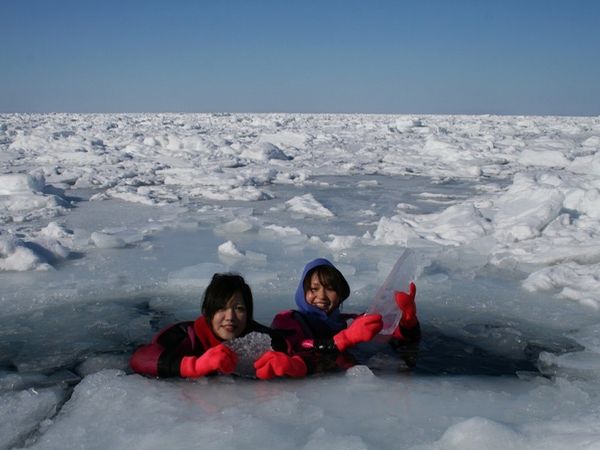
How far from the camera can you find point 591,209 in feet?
→ 18.5

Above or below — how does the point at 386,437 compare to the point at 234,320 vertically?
below

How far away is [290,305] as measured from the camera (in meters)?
3.54

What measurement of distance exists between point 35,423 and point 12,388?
0.42 metres

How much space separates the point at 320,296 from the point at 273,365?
2.02ft

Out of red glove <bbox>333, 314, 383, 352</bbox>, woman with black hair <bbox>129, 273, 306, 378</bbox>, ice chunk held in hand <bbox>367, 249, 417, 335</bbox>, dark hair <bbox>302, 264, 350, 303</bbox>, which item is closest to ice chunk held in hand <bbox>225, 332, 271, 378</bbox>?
woman with black hair <bbox>129, 273, 306, 378</bbox>

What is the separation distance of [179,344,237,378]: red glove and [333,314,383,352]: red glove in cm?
60

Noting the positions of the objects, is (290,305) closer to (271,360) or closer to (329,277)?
(329,277)

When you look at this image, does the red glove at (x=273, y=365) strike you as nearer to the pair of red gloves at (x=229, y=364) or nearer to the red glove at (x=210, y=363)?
the pair of red gloves at (x=229, y=364)

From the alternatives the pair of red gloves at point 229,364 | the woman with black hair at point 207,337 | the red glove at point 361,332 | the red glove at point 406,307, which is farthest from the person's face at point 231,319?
the red glove at point 406,307

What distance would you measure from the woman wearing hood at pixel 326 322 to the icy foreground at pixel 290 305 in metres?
0.16

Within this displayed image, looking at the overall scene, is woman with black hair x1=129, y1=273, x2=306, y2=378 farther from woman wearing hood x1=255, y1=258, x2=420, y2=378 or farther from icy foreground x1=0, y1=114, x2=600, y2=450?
woman wearing hood x1=255, y1=258, x2=420, y2=378

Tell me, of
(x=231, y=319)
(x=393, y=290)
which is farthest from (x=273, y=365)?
(x=393, y=290)

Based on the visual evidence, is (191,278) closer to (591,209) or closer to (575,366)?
(575,366)

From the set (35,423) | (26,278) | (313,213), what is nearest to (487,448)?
(35,423)
